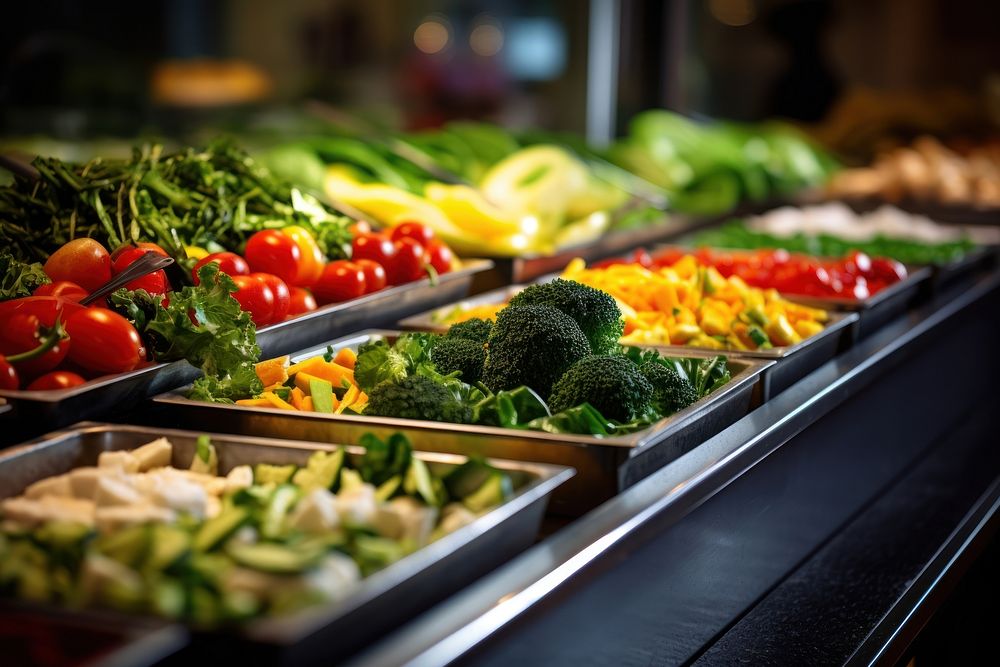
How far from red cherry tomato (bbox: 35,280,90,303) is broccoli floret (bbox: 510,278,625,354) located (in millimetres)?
898

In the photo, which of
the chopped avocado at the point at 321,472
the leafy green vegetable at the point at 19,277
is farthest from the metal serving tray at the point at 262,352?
the chopped avocado at the point at 321,472

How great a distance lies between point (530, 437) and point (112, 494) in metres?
0.65

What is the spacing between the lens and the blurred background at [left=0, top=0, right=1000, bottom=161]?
4.76m

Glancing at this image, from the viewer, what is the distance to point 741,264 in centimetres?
379

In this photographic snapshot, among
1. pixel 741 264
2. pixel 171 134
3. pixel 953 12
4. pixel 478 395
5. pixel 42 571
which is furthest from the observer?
pixel 953 12

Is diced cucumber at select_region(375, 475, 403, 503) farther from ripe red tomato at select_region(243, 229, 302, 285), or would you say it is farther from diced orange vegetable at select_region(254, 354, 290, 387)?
ripe red tomato at select_region(243, 229, 302, 285)

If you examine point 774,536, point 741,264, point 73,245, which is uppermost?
point 73,245

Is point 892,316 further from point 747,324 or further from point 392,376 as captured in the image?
point 392,376

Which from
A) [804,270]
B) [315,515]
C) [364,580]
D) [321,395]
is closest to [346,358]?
[321,395]

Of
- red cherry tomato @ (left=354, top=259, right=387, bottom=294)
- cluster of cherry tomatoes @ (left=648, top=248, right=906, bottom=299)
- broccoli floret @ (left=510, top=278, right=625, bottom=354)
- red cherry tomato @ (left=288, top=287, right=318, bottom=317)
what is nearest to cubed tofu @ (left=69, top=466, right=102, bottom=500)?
broccoli floret @ (left=510, top=278, right=625, bottom=354)

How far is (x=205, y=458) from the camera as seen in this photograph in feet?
6.21

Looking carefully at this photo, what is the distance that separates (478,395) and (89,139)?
304cm

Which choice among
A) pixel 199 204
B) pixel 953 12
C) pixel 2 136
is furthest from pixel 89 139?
pixel 953 12

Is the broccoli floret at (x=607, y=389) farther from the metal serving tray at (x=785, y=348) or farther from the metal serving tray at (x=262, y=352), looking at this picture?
the metal serving tray at (x=262, y=352)
